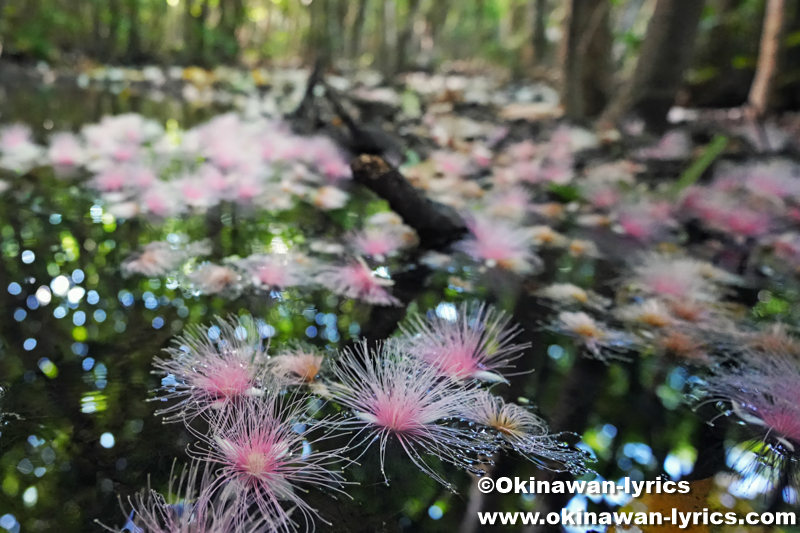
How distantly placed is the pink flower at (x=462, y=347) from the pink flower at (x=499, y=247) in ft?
1.75

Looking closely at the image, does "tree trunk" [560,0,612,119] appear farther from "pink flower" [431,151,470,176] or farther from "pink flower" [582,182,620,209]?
"pink flower" [582,182,620,209]

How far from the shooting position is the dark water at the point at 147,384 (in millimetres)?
758

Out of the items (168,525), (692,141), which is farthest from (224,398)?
(692,141)

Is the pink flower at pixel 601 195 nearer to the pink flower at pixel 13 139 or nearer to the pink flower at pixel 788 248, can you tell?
the pink flower at pixel 788 248

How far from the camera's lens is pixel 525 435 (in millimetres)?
911

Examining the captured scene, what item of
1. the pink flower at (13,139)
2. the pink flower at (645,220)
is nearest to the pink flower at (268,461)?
the pink flower at (645,220)

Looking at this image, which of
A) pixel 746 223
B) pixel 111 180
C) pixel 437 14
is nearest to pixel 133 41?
pixel 437 14

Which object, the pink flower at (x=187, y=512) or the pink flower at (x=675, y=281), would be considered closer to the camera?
the pink flower at (x=187, y=512)

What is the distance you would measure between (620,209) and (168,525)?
7.41 ft

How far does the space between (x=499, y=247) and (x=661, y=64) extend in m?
2.54

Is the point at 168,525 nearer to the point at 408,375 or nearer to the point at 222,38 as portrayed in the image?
the point at 408,375

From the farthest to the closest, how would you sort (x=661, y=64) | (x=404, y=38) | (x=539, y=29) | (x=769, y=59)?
(x=404, y=38)
(x=539, y=29)
(x=769, y=59)
(x=661, y=64)

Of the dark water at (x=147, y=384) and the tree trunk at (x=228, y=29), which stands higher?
the tree trunk at (x=228, y=29)

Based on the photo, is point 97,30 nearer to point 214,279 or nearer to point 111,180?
point 111,180
